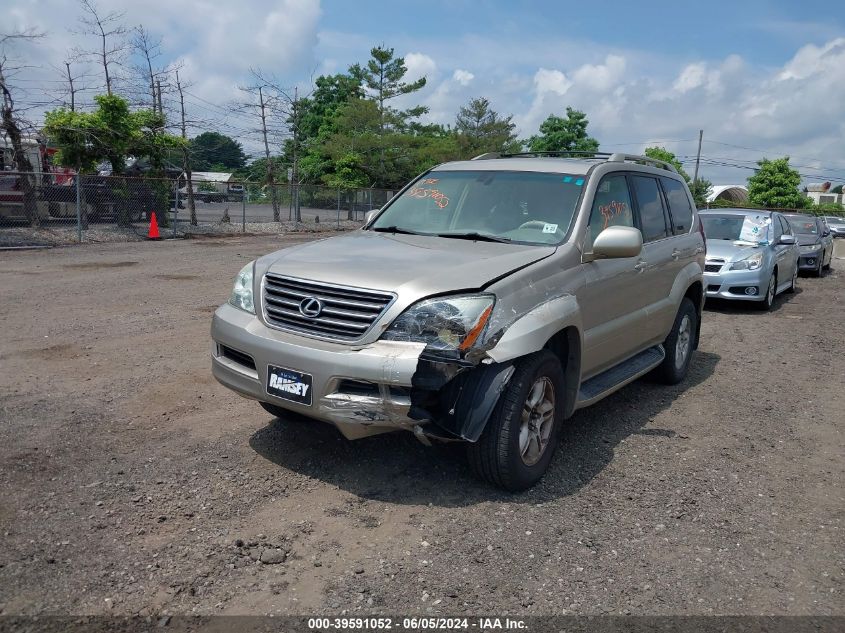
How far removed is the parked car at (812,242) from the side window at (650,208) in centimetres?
1216

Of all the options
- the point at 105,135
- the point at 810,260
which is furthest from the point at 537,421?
the point at 105,135

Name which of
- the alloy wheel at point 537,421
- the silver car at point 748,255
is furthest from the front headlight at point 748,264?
the alloy wheel at point 537,421

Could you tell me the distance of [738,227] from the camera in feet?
39.5

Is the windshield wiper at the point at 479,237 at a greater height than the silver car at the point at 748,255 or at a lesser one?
greater

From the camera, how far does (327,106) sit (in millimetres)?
59344

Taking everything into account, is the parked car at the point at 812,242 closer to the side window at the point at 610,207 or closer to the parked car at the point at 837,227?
the side window at the point at 610,207

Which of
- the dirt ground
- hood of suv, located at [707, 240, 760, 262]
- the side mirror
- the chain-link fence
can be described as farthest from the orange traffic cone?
the side mirror

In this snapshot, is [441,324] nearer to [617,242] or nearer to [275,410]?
[617,242]

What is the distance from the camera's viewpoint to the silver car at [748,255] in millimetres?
10891

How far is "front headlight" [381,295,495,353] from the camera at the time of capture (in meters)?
3.69

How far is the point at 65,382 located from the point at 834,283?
52.9ft

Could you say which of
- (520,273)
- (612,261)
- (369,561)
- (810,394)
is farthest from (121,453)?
(810,394)

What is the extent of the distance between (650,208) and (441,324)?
3.00 metres

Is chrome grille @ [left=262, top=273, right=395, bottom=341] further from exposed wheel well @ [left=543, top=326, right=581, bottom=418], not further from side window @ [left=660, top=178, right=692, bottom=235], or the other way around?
side window @ [left=660, top=178, right=692, bottom=235]
